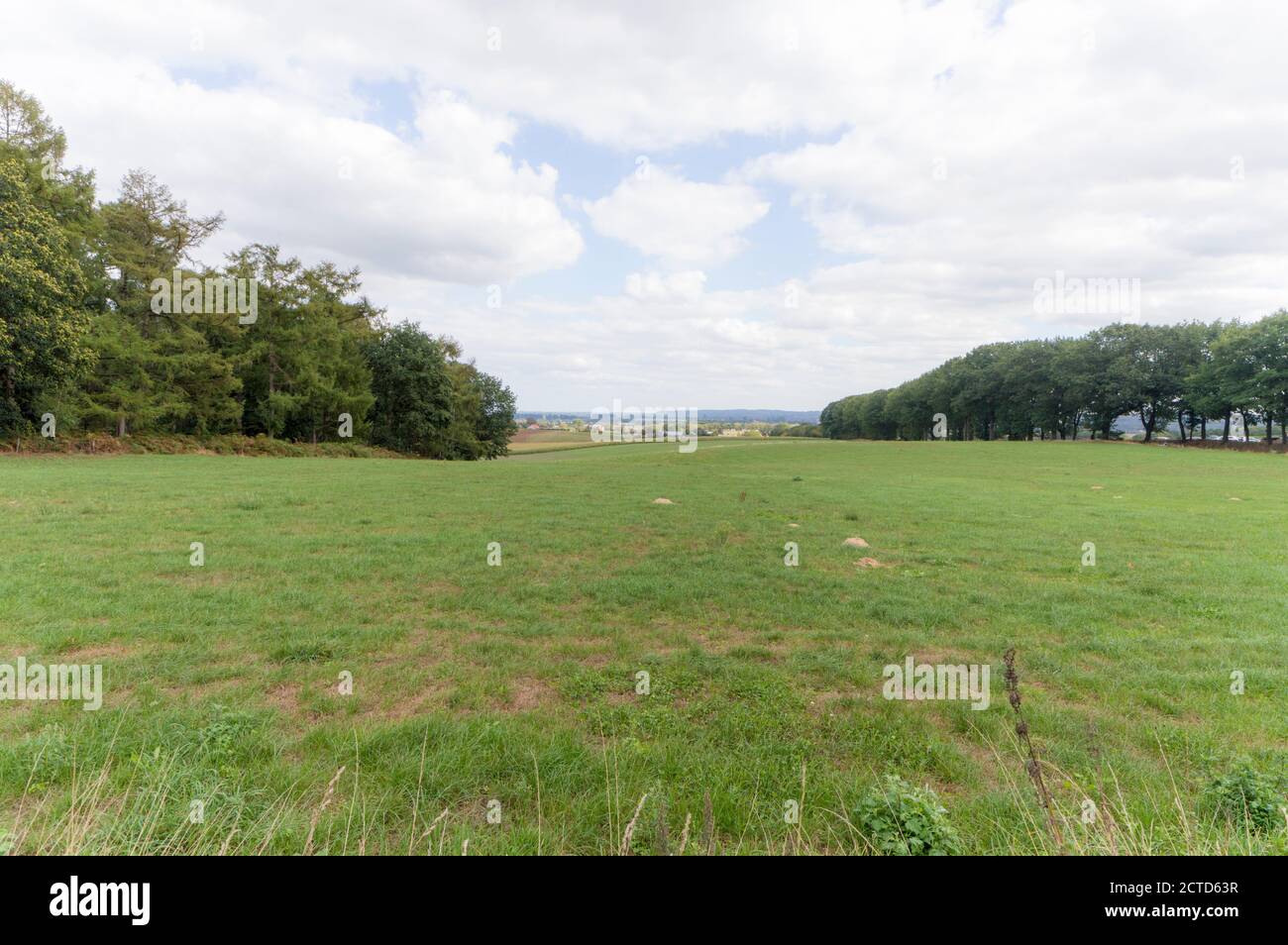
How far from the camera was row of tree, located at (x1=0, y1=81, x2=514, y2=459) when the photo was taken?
84.0 ft

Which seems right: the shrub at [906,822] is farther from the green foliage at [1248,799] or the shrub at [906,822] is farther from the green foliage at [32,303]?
the green foliage at [32,303]

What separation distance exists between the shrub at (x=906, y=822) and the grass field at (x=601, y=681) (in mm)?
157

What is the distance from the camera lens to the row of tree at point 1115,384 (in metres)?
53.0

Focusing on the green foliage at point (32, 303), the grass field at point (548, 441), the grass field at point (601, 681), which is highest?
the green foliage at point (32, 303)

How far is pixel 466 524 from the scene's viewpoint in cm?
1325

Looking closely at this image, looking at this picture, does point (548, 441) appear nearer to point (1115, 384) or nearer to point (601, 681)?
point (1115, 384)

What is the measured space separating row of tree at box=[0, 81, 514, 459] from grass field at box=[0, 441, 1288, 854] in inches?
859

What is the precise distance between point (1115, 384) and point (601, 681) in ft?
275

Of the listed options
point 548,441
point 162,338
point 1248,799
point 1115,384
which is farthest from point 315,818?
point 548,441

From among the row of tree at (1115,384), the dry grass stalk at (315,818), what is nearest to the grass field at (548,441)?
the row of tree at (1115,384)

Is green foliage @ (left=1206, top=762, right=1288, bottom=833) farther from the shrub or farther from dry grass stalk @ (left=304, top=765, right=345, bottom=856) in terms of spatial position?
dry grass stalk @ (left=304, top=765, right=345, bottom=856)

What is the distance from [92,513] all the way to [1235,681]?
20.0 metres
